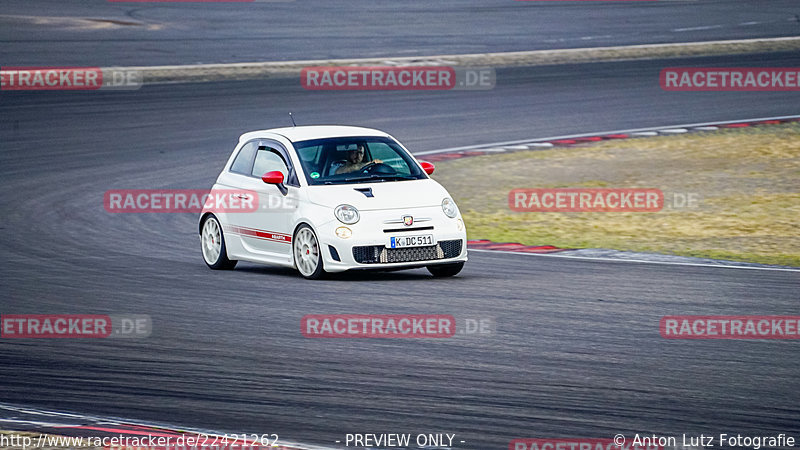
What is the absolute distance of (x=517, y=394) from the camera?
25.5 feet

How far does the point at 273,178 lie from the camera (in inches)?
507

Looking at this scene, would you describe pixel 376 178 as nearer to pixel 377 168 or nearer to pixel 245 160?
pixel 377 168

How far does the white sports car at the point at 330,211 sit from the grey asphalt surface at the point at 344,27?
1642 centimetres

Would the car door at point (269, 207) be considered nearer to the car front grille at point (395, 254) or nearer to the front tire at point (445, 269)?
the car front grille at point (395, 254)

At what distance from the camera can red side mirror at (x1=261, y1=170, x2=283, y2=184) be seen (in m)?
12.9

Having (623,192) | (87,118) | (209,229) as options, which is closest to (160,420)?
(209,229)

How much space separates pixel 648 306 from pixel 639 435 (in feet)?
13.2

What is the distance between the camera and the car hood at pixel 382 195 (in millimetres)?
12366

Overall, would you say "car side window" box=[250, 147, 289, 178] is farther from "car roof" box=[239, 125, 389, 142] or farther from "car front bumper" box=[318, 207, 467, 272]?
"car front bumper" box=[318, 207, 467, 272]

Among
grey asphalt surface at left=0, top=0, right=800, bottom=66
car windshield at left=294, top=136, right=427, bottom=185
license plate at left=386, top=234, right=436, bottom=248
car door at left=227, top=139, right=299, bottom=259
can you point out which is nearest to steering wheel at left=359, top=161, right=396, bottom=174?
car windshield at left=294, top=136, right=427, bottom=185

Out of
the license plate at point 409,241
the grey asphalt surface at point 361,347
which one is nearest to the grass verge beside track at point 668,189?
the grey asphalt surface at point 361,347

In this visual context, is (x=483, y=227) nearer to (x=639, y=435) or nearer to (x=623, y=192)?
(x=623, y=192)

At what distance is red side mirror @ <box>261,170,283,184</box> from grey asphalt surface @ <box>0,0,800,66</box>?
672 inches

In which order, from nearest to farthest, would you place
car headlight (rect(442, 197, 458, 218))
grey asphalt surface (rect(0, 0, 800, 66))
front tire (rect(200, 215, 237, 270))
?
car headlight (rect(442, 197, 458, 218)), front tire (rect(200, 215, 237, 270)), grey asphalt surface (rect(0, 0, 800, 66))
